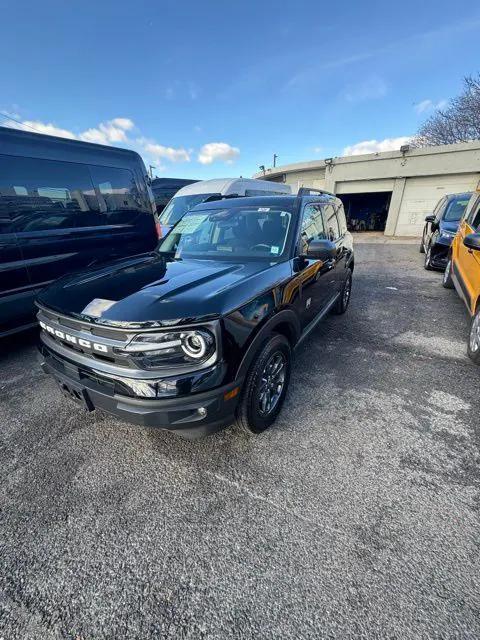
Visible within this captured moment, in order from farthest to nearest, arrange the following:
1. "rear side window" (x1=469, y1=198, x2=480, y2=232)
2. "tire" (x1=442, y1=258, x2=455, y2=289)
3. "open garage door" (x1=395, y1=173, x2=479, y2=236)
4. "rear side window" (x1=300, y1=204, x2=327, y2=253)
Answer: "open garage door" (x1=395, y1=173, x2=479, y2=236) < "tire" (x1=442, y1=258, x2=455, y2=289) < "rear side window" (x1=469, y1=198, x2=480, y2=232) < "rear side window" (x1=300, y1=204, x2=327, y2=253)

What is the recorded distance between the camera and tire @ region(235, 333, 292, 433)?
81.4 inches

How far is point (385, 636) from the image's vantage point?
1.28 meters

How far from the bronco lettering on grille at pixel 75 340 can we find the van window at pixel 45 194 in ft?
6.81

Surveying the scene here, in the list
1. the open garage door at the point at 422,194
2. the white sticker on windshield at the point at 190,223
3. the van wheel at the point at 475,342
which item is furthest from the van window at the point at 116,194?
the open garage door at the point at 422,194

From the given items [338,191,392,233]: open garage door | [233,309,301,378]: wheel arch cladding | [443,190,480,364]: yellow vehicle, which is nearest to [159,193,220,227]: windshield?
[443,190,480,364]: yellow vehicle

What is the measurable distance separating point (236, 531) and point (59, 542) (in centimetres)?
103

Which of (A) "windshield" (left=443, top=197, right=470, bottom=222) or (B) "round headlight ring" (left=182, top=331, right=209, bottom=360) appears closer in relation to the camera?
(B) "round headlight ring" (left=182, top=331, right=209, bottom=360)

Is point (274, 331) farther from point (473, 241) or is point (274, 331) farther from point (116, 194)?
point (116, 194)

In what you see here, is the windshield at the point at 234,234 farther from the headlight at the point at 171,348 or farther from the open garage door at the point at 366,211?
the open garage door at the point at 366,211

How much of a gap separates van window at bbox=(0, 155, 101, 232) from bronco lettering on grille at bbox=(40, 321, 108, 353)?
208 cm

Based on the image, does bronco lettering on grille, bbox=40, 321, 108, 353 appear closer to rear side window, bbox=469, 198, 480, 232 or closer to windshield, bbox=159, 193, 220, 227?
rear side window, bbox=469, 198, 480, 232

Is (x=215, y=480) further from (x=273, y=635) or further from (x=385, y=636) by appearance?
(x=385, y=636)

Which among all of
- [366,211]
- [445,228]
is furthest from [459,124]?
[445,228]

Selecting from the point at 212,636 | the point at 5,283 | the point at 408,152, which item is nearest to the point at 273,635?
the point at 212,636
